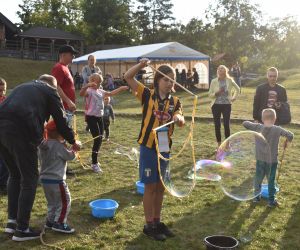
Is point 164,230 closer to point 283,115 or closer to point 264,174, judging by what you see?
point 264,174

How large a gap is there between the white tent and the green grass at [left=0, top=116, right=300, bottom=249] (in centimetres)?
2009

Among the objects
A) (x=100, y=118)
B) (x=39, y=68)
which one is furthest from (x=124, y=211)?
(x=39, y=68)

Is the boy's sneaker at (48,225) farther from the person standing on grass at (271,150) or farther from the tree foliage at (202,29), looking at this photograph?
the tree foliage at (202,29)

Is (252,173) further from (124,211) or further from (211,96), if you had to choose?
(211,96)

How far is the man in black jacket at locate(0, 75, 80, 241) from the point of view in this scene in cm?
439

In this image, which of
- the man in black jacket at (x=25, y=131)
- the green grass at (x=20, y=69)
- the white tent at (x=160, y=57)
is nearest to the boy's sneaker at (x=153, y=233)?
the man in black jacket at (x=25, y=131)

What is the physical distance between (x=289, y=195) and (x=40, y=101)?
4.17 meters

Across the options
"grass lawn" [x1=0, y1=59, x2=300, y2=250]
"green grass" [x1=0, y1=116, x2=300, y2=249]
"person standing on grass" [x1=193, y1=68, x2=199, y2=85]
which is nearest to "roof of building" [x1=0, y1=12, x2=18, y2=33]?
"person standing on grass" [x1=193, y1=68, x2=199, y2=85]

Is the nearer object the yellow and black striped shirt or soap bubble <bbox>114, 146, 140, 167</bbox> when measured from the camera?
the yellow and black striped shirt

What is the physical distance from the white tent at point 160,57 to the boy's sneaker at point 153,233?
22131mm

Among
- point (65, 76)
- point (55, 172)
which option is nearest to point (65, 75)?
point (65, 76)

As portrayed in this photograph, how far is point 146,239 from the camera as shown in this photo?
15.8 feet

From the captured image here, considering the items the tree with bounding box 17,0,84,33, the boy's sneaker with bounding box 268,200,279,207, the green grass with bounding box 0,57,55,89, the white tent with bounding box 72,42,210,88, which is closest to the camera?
the boy's sneaker with bounding box 268,200,279,207

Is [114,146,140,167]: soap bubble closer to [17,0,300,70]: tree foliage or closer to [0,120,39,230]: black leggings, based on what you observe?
[0,120,39,230]: black leggings
